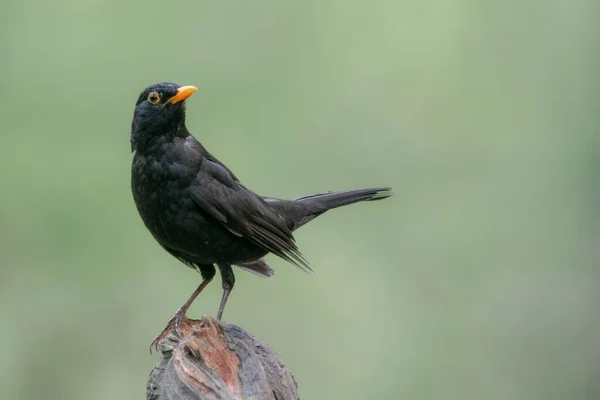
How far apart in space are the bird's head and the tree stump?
1.31 metres

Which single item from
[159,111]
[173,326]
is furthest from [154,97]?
[173,326]

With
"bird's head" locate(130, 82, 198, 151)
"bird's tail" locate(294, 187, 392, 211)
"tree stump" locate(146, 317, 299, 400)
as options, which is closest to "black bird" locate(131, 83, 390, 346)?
"bird's head" locate(130, 82, 198, 151)

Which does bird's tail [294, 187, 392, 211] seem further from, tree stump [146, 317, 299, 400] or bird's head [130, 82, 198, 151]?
tree stump [146, 317, 299, 400]

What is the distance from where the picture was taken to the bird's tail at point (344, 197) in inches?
241

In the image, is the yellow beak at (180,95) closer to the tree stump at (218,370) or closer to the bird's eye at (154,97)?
the bird's eye at (154,97)

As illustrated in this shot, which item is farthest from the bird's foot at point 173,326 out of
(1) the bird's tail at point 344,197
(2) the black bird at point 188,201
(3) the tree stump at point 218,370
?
(1) the bird's tail at point 344,197

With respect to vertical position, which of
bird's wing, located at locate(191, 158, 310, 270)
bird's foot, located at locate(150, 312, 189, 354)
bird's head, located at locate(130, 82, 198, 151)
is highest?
bird's head, located at locate(130, 82, 198, 151)

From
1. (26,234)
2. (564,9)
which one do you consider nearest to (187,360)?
(26,234)

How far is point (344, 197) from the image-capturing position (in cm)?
621

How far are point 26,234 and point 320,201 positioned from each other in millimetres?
3030

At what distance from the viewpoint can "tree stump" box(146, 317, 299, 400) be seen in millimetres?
3992

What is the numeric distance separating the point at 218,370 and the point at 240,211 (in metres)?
1.45

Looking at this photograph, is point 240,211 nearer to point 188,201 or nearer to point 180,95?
point 188,201

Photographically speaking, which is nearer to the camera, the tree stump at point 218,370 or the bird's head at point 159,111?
the tree stump at point 218,370
